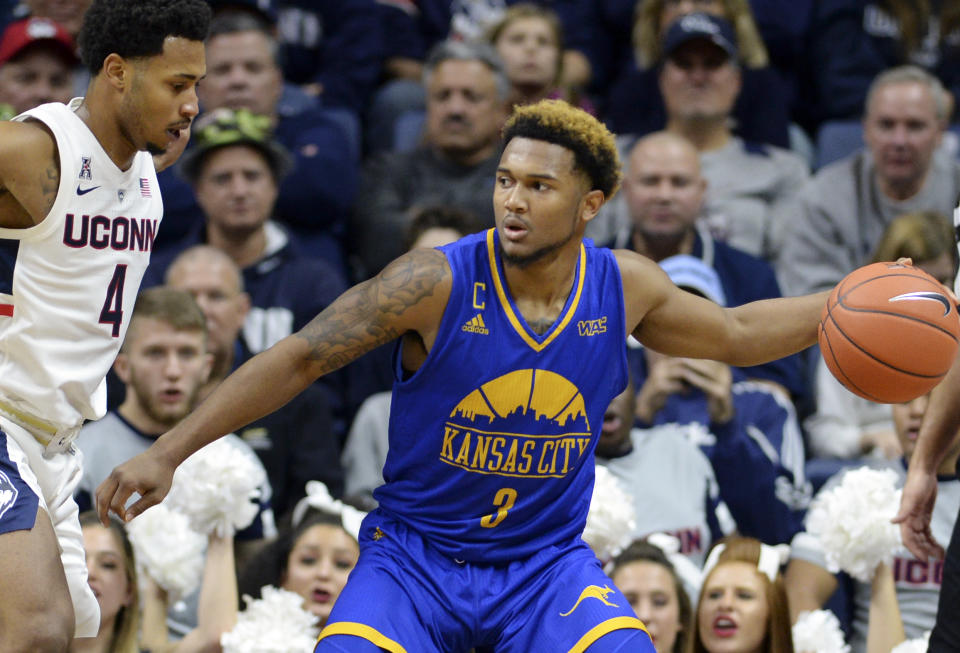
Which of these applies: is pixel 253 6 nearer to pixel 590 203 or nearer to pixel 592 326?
pixel 590 203

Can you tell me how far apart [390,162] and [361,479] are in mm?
1988

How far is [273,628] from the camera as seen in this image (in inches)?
196

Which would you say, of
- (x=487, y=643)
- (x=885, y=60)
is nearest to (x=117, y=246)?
(x=487, y=643)

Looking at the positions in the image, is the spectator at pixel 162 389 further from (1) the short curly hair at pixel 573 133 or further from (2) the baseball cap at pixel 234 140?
(1) the short curly hair at pixel 573 133

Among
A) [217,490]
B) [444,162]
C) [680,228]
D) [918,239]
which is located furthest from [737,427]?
[444,162]

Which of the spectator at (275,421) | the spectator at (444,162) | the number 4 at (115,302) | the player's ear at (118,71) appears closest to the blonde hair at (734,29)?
the spectator at (444,162)

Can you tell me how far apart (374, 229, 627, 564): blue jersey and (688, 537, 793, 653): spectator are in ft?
3.83

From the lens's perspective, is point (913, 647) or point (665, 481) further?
point (665, 481)

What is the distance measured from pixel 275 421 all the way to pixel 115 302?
84.3 inches

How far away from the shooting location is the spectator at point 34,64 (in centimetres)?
736

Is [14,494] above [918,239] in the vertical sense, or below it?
below

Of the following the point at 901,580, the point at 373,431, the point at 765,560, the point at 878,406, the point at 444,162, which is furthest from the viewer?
the point at 444,162

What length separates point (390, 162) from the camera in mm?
7566

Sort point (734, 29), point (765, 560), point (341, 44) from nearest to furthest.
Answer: point (765, 560)
point (734, 29)
point (341, 44)
